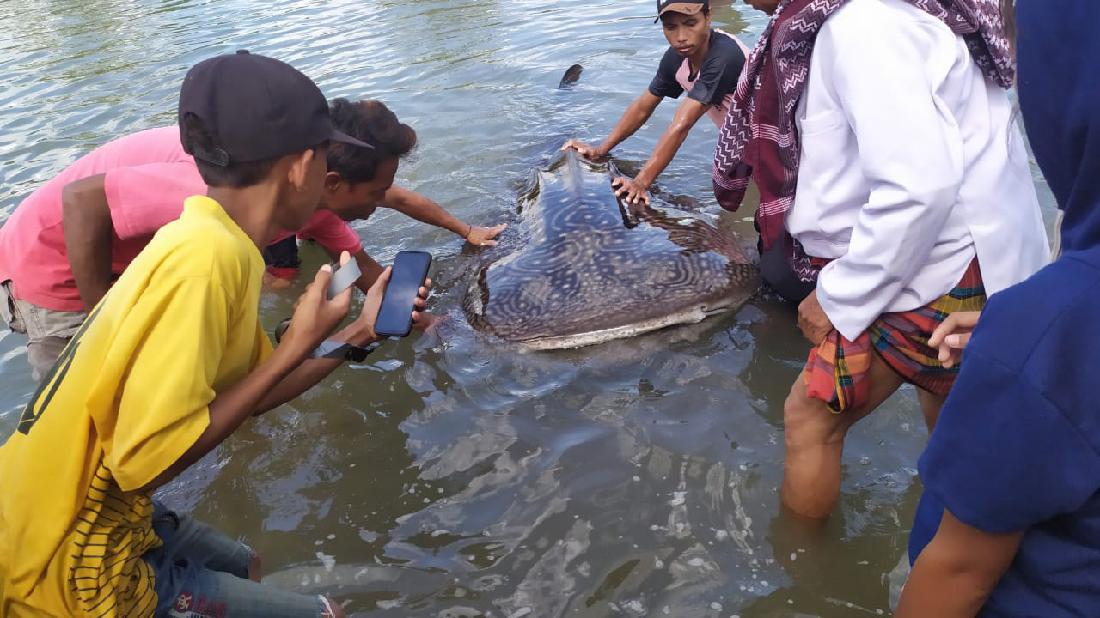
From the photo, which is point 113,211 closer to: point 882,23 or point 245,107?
point 245,107

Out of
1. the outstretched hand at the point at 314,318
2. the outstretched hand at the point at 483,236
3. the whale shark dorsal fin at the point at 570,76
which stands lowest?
the whale shark dorsal fin at the point at 570,76

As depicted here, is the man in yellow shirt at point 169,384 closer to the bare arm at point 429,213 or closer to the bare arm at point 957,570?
the bare arm at point 957,570

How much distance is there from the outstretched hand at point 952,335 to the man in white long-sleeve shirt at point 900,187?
0.41 feet

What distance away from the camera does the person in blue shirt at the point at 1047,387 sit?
0.98 meters

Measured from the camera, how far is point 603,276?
3.71 m

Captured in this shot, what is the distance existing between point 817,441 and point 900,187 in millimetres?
810

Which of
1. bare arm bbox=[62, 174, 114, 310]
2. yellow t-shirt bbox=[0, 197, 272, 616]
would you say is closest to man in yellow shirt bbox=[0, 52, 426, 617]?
yellow t-shirt bbox=[0, 197, 272, 616]

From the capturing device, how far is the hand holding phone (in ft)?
7.38

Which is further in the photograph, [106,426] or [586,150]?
[586,150]

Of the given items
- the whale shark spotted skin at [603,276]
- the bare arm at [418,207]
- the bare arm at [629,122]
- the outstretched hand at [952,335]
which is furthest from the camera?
the bare arm at [629,122]

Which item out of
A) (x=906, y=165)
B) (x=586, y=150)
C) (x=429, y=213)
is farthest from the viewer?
(x=586, y=150)

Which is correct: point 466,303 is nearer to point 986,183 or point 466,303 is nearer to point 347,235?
point 347,235

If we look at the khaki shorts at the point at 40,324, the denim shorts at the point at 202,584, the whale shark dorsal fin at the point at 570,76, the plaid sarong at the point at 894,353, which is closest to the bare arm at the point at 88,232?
the khaki shorts at the point at 40,324

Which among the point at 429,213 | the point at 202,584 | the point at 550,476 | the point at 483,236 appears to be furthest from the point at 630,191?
the point at 202,584
